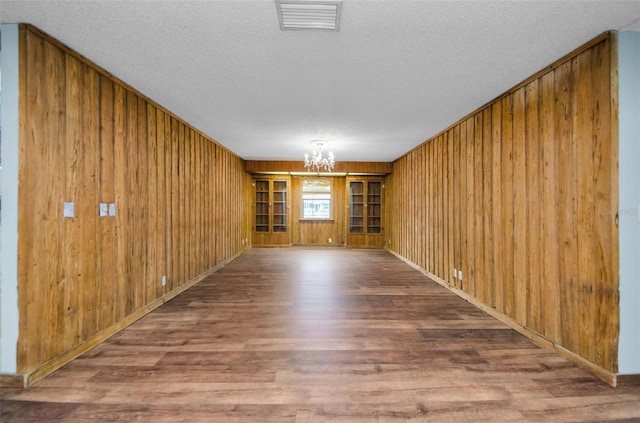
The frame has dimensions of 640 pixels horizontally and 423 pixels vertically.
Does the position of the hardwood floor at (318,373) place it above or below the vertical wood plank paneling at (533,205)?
below

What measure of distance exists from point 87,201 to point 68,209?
0.20 m

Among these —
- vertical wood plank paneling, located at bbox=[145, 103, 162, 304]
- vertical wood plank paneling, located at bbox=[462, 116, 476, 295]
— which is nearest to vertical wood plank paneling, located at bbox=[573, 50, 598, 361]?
vertical wood plank paneling, located at bbox=[462, 116, 476, 295]

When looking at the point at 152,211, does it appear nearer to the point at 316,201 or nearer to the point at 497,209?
the point at 497,209

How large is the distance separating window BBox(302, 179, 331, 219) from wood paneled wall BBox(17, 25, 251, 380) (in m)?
5.30

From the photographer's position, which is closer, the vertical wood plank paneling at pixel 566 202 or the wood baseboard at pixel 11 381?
the wood baseboard at pixel 11 381

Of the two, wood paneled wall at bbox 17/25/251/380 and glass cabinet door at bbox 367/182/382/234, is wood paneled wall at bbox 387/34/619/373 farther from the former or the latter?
glass cabinet door at bbox 367/182/382/234

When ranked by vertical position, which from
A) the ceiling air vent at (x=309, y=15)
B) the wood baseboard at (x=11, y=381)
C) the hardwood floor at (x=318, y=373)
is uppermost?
the ceiling air vent at (x=309, y=15)

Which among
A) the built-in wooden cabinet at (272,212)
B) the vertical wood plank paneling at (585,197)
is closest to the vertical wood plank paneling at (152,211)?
the vertical wood plank paneling at (585,197)

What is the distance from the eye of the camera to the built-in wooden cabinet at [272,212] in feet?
29.8

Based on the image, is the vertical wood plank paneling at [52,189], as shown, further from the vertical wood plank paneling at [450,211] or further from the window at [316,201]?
the window at [316,201]

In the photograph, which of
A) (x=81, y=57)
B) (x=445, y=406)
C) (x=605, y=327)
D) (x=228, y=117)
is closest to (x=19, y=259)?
(x=81, y=57)


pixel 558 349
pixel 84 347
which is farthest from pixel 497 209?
pixel 84 347

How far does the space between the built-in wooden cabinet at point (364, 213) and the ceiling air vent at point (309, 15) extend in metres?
6.99

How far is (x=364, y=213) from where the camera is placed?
8.89 m
